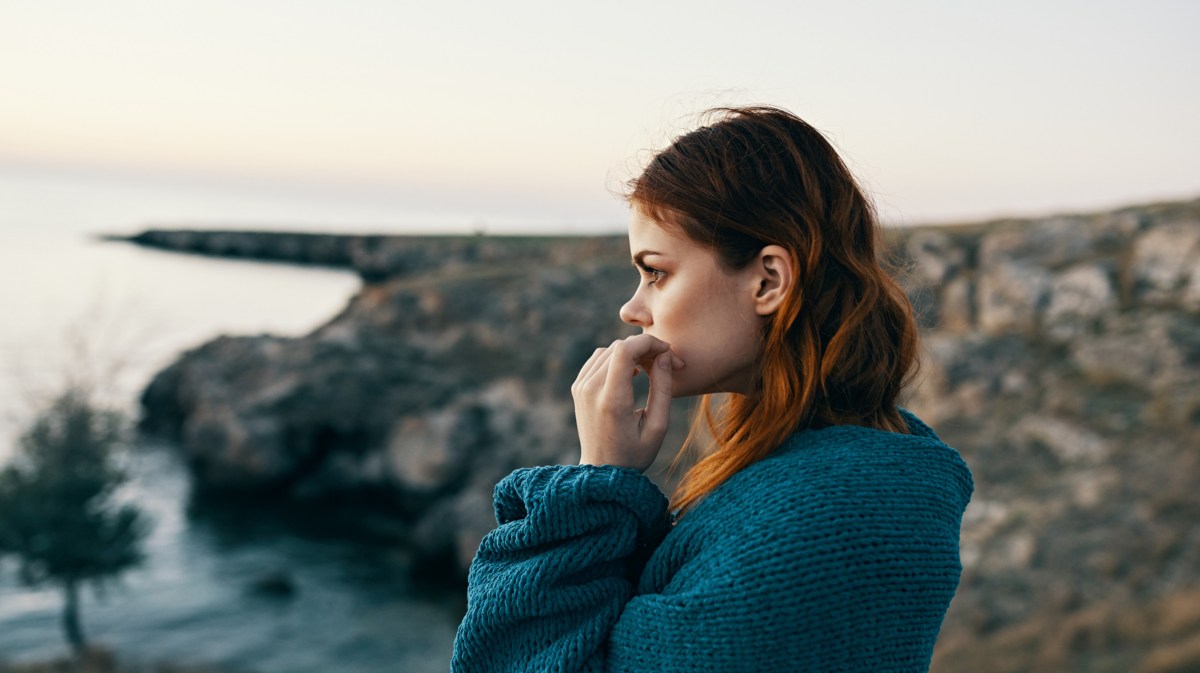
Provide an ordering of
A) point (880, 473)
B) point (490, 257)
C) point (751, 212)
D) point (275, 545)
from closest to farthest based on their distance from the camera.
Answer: point (880, 473) → point (751, 212) → point (275, 545) → point (490, 257)

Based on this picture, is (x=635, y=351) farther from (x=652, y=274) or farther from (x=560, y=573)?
(x=560, y=573)

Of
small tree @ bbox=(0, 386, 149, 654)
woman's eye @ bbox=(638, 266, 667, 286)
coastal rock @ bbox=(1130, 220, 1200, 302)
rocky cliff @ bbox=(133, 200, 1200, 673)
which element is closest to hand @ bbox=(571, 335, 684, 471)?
woman's eye @ bbox=(638, 266, 667, 286)

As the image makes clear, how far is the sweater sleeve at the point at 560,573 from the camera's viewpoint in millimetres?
1436

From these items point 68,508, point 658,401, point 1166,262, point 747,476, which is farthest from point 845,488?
point 1166,262

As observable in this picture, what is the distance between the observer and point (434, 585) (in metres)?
20.3

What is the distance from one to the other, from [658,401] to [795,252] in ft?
1.25

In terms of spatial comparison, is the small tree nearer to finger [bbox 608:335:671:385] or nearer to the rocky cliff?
the rocky cliff

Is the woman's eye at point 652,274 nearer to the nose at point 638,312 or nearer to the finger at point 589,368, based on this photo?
the nose at point 638,312

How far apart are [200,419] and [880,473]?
2862 cm

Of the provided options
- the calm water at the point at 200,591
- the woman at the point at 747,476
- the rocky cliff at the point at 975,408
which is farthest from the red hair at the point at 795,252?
the calm water at the point at 200,591

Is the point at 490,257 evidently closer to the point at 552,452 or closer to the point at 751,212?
the point at 552,452

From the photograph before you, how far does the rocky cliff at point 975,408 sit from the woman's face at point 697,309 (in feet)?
28.5

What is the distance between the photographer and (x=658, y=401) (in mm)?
1596

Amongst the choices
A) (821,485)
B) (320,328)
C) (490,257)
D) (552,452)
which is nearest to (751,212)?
(821,485)
